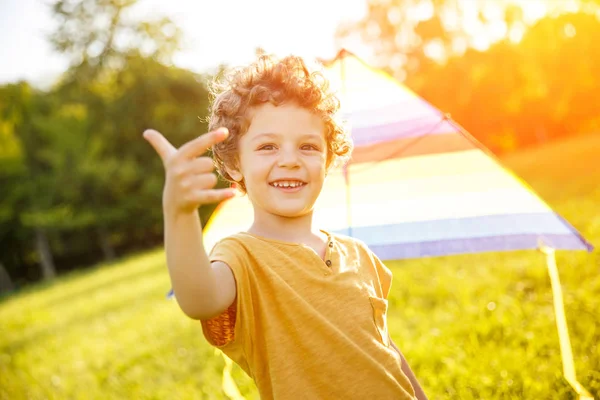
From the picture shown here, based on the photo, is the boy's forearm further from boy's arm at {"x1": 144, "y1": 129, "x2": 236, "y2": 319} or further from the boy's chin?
the boy's chin

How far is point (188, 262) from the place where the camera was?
141 centimetres

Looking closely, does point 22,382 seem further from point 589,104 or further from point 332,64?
point 589,104

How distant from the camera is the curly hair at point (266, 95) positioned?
6.35 ft

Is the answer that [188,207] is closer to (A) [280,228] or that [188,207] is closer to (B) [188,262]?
(B) [188,262]

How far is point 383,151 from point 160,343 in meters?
3.52

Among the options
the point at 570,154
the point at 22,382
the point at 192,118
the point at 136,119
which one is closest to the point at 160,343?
the point at 22,382

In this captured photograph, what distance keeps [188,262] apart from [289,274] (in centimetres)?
47

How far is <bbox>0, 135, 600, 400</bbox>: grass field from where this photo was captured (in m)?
3.39

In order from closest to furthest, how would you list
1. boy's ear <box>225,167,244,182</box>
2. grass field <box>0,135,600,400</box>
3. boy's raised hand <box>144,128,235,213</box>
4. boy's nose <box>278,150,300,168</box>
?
boy's raised hand <box>144,128,235,213</box>, boy's nose <box>278,150,300,168</box>, boy's ear <box>225,167,244,182</box>, grass field <box>0,135,600,400</box>

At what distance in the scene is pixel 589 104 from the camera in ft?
91.8

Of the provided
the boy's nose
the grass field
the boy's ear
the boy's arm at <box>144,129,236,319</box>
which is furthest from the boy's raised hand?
the grass field

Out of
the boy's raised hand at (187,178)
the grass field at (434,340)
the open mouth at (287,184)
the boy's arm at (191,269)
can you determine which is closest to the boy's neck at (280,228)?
the open mouth at (287,184)

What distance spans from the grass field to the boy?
5.48 ft

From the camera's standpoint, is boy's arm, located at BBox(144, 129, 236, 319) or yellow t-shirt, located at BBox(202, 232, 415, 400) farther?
yellow t-shirt, located at BBox(202, 232, 415, 400)
